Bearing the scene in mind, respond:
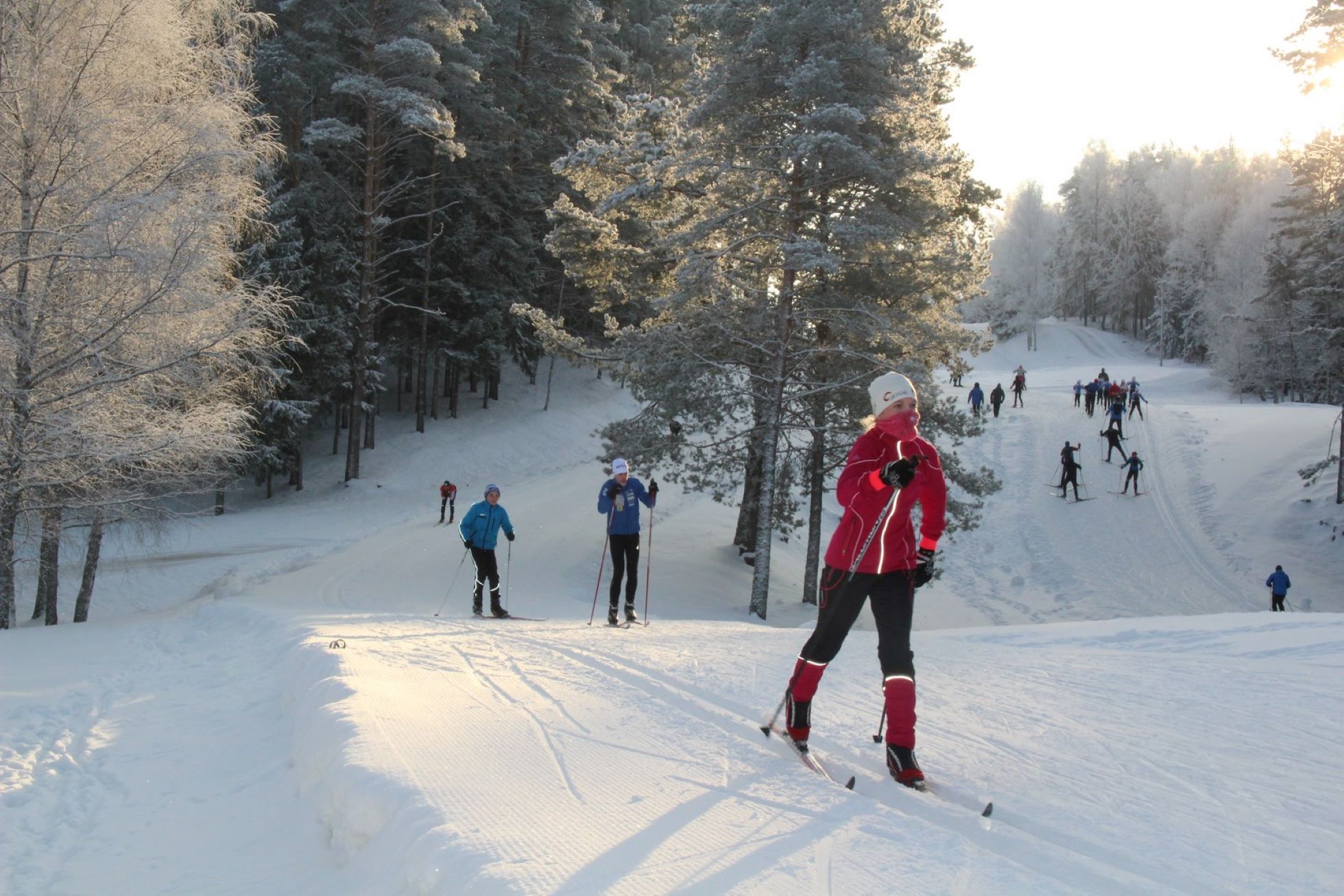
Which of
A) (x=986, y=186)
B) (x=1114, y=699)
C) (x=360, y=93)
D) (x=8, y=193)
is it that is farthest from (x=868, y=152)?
(x=360, y=93)

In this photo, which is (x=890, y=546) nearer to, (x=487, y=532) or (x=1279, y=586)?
(x=487, y=532)

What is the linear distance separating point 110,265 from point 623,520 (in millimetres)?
7692

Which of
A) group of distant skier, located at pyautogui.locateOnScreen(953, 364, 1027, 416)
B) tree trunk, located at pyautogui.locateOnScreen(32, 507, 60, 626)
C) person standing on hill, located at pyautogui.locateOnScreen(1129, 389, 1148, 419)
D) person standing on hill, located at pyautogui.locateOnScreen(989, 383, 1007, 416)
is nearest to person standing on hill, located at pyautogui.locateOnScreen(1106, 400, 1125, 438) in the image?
group of distant skier, located at pyautogui.locateOnScreen(953, 364, 1027, 416)

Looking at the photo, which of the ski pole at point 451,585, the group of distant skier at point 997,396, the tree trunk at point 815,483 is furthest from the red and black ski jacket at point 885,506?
the group of distant skier at point 997,396

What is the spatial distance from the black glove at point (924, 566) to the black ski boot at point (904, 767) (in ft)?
2.62

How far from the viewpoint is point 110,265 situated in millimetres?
11391

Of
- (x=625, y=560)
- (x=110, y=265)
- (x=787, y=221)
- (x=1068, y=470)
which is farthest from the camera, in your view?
(x=1068, y=470)

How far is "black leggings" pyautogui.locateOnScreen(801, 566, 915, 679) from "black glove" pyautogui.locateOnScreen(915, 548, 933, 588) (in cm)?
4

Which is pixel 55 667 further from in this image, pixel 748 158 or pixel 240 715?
pixel 748 158

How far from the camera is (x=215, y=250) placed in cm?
1291

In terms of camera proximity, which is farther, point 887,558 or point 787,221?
point 787,221

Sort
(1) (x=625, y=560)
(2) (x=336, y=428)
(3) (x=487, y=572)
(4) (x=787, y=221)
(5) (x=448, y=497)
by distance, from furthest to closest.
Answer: (2) (x=336, y=428), (5) (x=448, y=497), (4) (x=787, y=221), (3) (x=487, y=572), (1) (x=625, y=560)

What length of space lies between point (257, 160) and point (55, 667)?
8.97 m

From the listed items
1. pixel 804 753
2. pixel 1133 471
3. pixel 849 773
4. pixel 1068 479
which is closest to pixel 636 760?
pixel 804 753
